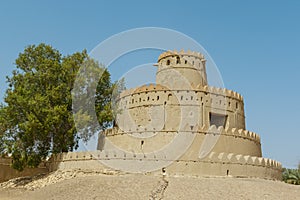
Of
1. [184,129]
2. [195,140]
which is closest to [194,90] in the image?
[184,129]

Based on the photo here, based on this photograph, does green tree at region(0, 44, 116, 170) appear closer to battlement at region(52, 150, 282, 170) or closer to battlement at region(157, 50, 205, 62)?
battlement at region(52, 150, 282, 170)

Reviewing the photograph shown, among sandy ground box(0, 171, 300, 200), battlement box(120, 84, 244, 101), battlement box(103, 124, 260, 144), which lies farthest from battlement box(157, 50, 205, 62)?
sandy ground box(0, 171, 300, 200)

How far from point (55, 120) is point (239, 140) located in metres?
13.7

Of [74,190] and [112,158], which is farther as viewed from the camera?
[112,158]

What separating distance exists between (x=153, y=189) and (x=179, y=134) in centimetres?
744

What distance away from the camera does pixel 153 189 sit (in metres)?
18.3

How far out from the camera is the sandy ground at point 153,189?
1758 cm

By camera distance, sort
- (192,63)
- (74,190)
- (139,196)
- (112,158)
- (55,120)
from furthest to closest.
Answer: (192,63), (55,120), (112,158), (74,190), (139,196)

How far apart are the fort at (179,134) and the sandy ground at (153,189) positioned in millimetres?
1695

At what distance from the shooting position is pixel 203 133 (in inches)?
1005

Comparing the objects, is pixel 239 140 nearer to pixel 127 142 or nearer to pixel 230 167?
pixel 230 167

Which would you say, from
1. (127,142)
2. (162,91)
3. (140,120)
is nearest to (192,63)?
(162,91)

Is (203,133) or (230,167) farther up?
(203,133)

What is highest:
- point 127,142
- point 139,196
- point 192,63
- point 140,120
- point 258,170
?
point 192,63
